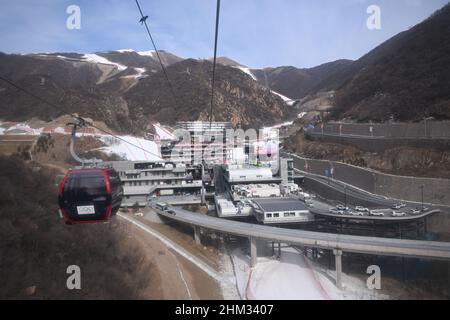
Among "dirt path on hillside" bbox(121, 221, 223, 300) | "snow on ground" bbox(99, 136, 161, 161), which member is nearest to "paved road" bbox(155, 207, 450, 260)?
"dirt path on hillside" bbox(121, 221, 223, 300)

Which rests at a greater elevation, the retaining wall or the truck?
the retaining wall

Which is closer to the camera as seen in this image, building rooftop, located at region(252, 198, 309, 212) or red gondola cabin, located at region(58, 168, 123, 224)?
red gondola cabin, located at region(58, 168, 123, 224)

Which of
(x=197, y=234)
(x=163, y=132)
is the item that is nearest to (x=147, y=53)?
(x=163, y=132)

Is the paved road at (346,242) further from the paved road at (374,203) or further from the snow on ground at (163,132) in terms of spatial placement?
the snow on ground at (163,132)

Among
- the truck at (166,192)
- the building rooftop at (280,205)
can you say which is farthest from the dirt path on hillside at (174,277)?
the truck at (166,192)

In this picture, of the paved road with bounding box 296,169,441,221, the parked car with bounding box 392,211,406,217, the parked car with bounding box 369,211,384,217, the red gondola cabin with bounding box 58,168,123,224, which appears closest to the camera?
the red gondola cabin with bounding box 58,168,123,224

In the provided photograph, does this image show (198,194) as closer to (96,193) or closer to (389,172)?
(389,172)

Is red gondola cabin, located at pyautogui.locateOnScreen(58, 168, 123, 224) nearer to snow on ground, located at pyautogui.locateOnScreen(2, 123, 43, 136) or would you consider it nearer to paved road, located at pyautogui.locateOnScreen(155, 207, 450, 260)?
paved road, located at pyautogui.locateOnScreen(155, 207, 450, 260)

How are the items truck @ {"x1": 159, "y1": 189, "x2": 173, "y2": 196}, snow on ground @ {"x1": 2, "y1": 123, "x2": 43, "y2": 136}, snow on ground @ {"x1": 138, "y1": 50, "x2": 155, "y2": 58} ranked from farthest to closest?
1. snow on ground @ {"x1": 138, "y1": 50, "x2": 155, "y2": 58}
2. snow on ground @ {"x1": 2, "y1": 123, "x2": 43, "y2": 136}
3. truck @ {"x1": 159, "y1": 189, "x2": 173, "y2": 196}

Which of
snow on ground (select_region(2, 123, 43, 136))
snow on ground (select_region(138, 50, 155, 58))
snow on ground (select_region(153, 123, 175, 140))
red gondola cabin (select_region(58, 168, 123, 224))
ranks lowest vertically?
red gondola cabin (select_region(58, 168, 123, 224))
